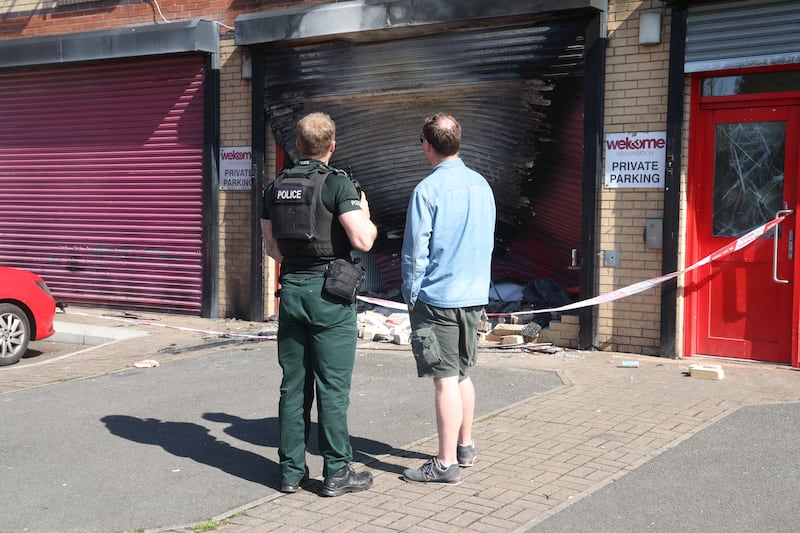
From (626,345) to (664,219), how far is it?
1.28 m

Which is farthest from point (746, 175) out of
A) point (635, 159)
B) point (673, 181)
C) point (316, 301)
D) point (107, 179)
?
point (107, 179)

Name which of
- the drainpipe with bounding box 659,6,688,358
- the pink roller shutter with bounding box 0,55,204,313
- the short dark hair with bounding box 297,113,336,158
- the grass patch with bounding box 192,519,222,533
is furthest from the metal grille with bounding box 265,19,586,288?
the grass patch with bounding box 192,519,222,533

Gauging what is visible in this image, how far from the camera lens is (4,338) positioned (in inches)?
374

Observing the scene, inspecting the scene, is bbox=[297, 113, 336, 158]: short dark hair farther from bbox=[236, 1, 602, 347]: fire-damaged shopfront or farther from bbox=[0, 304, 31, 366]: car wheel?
bbox=[0, 304, 31, 366]: car wheel

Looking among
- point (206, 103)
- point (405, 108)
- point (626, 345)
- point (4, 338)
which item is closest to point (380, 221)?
point (405, 108)

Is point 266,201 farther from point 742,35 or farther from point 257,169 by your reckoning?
point 257,169

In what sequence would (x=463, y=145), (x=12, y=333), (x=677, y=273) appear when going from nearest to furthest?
1. (x=677, y=273)
2. (x=12, y=333)
3. (x=463, y=145)

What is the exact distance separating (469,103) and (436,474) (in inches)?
236

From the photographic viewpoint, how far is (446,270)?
5.16 metres

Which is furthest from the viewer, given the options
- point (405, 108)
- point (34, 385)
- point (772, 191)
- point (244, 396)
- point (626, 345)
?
point (405, 108)

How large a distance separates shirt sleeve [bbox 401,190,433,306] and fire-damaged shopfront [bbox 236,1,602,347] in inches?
185

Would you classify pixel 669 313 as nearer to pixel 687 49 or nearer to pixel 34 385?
pixel 687 49

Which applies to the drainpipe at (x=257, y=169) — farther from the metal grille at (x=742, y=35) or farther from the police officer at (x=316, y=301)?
the police officer at (x=316, y=301)

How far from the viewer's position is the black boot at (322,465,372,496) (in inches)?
202
